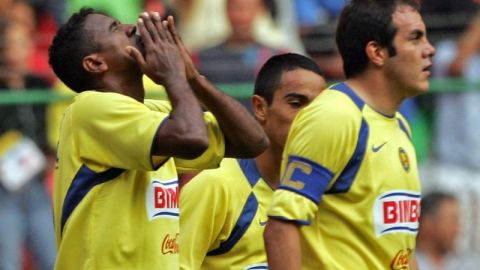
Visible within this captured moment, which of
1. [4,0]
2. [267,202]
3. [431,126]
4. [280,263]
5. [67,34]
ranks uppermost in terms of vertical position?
[4,0]

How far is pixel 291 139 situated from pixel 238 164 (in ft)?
2.94

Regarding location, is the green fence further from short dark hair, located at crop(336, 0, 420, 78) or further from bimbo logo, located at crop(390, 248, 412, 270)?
bimbo logo, located at crop(390, 248, 412, 270)

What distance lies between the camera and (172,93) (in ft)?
16.7

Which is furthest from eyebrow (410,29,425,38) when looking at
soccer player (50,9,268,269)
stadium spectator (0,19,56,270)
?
stadium spectator (0,19,56,270)

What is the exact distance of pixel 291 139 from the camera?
17.5ft

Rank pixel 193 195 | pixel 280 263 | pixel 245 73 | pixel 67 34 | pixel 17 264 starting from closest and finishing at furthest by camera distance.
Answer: pixel 280 263
pixel 67 34
pixel 193 195
pixel 17 264
pixel 245 73

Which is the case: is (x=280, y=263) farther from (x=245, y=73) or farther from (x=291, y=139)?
(x=245, y=73)

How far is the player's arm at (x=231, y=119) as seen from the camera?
529cm

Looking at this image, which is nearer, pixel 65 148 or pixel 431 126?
pixel 65 148

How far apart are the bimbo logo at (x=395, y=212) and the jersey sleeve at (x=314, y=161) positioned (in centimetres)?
21

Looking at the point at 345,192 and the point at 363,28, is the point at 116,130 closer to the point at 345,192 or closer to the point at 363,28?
the point at 345,192

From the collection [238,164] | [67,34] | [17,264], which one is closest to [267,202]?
[238,164]

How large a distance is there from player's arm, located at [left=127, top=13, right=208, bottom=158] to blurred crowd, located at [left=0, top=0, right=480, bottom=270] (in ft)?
13.8

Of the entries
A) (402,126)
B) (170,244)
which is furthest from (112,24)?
(402,126)
